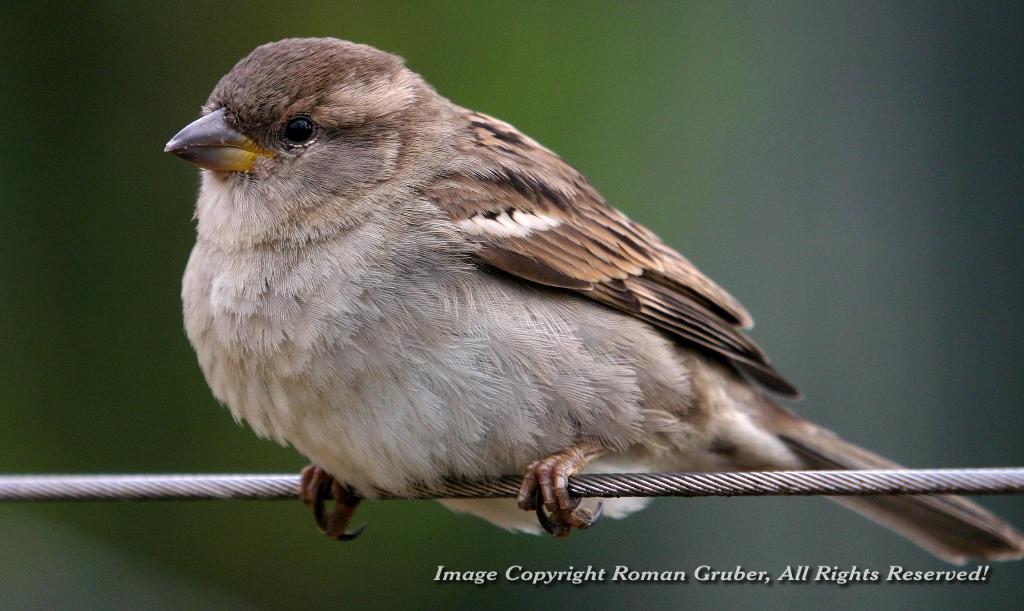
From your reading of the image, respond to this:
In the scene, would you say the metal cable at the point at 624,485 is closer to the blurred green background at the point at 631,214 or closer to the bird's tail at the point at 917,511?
the bird's tail at the point at 917,511

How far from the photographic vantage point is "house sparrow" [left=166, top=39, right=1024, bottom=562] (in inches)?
128

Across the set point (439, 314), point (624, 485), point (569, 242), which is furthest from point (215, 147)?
point (624, 485)

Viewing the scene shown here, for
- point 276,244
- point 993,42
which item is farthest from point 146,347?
point 993,42

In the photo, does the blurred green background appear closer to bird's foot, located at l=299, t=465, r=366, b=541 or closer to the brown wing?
the brown wing

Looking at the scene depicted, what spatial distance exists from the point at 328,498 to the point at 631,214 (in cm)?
294

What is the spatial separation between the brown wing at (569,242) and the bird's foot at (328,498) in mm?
936

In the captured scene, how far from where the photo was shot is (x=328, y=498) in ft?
13.0

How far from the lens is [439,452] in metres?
3.29

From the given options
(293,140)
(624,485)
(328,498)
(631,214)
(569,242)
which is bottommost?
(328,498)

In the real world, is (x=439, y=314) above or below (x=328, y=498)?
above

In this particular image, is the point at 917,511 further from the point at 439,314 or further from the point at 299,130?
the point at 299,130

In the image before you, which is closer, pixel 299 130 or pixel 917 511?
pixel 299 130

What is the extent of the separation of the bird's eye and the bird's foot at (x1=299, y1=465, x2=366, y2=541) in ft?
3.35

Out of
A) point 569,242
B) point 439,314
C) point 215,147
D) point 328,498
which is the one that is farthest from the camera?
point 328,498
